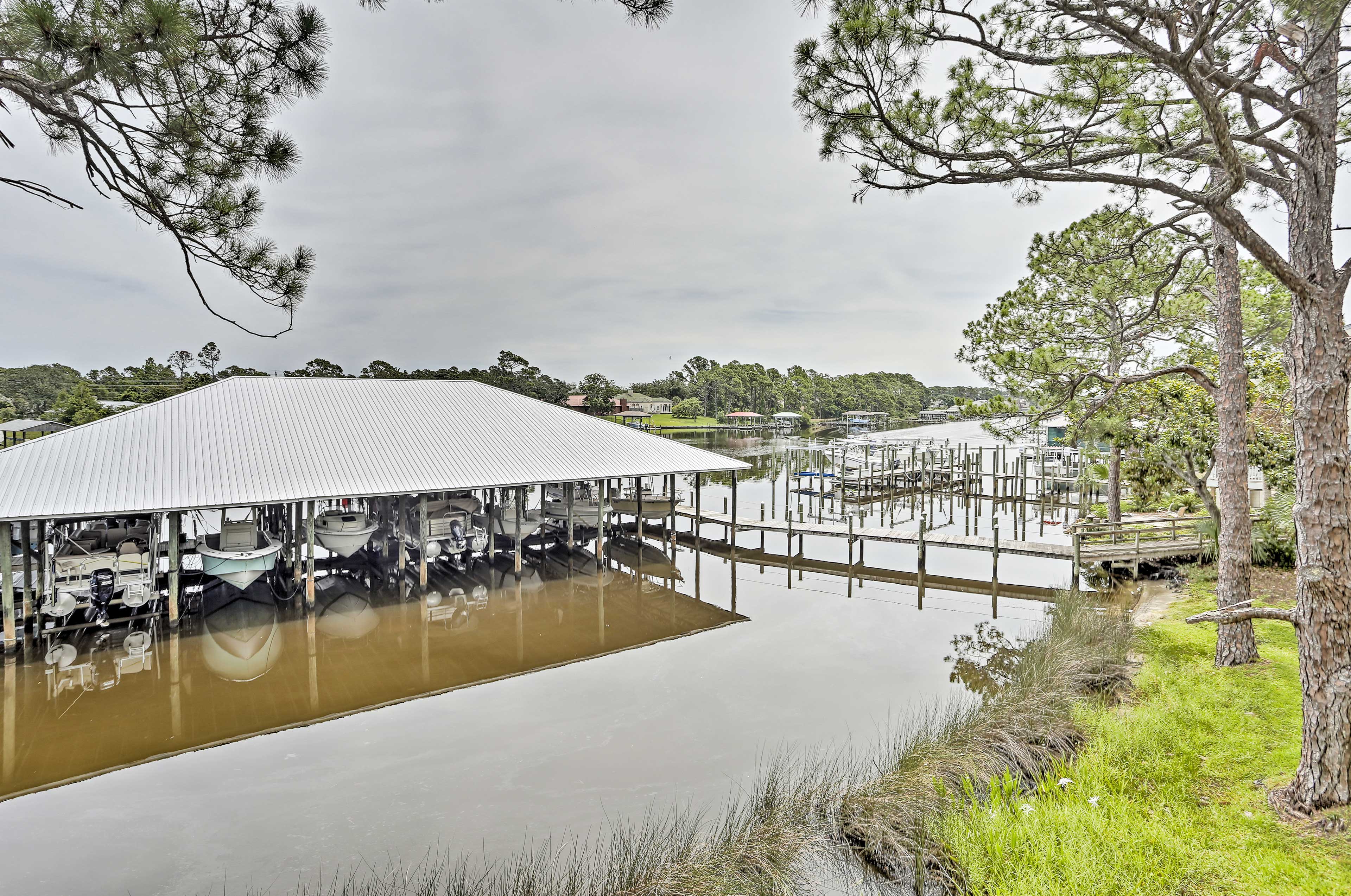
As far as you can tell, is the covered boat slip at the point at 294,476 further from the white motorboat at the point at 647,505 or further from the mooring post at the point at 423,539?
the white motorboat at the point at 647,505

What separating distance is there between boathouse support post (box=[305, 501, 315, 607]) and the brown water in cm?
50

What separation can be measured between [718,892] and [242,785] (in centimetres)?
549

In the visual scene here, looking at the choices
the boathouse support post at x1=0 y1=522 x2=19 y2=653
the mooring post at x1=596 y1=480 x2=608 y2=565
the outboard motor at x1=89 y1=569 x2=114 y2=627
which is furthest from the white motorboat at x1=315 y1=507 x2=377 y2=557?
the mooring post at x1=596 y1=480 x2=608 y2=565

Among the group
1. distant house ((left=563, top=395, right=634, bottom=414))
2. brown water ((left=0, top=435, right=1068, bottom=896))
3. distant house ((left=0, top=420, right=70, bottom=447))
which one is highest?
distant house ((left=563, top=395, right=634, bottom=414))

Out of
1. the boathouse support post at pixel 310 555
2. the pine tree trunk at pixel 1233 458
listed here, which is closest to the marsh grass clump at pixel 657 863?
the pine tree trunk at pixel 1233 458

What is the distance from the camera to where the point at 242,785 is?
661 cm

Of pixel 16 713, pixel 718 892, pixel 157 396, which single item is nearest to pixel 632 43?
pixel 718 892

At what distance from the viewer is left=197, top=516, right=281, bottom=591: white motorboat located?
485 inches

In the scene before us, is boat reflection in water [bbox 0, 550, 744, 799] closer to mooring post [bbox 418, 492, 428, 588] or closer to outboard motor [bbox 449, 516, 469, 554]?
mooring post [bbox 418, 492, 428, 588]

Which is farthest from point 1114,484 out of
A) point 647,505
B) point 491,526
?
point 491,526

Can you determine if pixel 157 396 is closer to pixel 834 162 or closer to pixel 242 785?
pixel 242 785

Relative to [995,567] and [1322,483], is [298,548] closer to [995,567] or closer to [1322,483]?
[1322,483]

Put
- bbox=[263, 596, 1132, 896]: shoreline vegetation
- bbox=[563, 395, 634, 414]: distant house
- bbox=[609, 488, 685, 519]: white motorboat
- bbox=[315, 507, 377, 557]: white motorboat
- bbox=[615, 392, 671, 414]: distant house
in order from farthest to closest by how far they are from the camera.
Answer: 1. bbox=[615, 392, 671, 414]: distant house
2. bbox=[563, 395, 634, 414]: distant house
3. bbox=[609, 488, 685, 519]: white motorboat
4. bbox=[315, 507, 377, 557]: white motorboat
5. bbox=[263, 596, 1132, 896]: shoreline vegetation

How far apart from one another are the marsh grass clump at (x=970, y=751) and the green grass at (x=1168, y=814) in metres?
0.19
